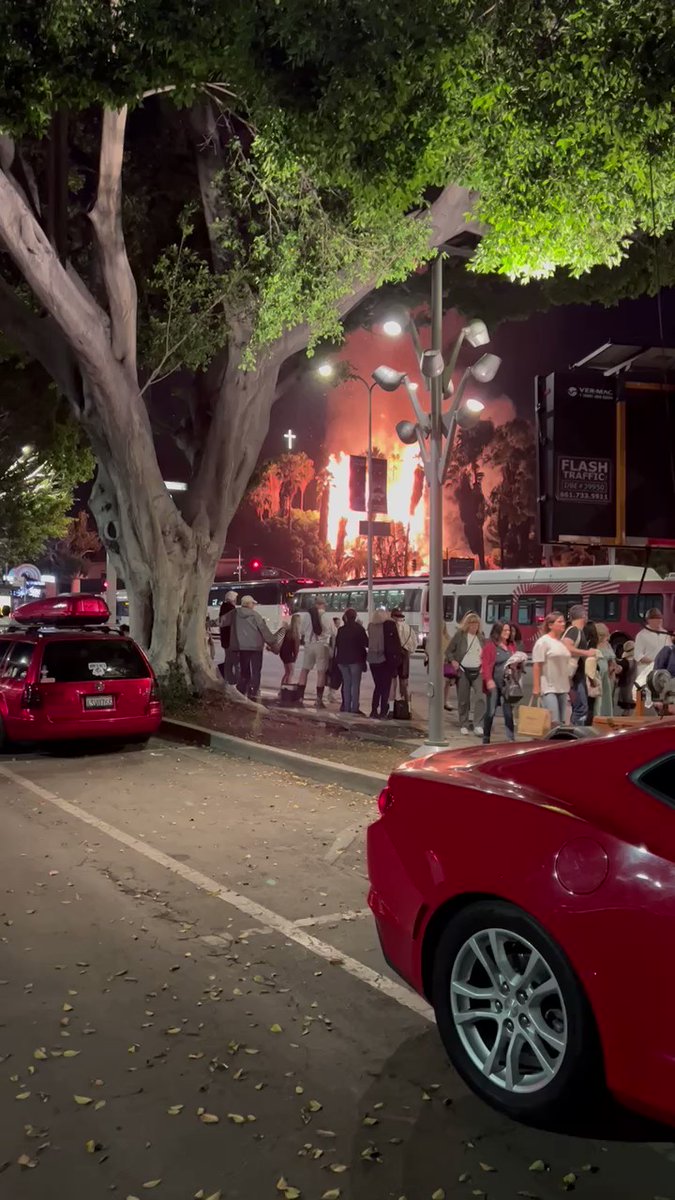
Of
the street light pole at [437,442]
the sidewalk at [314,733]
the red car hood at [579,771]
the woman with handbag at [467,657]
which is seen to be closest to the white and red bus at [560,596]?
the sidewalk at [314,733]

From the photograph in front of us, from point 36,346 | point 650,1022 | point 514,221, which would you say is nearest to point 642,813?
point 650,1022

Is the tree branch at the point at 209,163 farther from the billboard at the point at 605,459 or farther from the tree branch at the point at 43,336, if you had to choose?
the billboard at the point at 605,459

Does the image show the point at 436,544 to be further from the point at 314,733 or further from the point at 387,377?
the point at 314,733

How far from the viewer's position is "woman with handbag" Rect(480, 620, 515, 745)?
482 inches

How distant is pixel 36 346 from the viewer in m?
15.5

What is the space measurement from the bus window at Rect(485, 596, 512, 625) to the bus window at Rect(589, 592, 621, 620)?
309 centimetres

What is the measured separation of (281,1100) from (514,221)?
8.46 m

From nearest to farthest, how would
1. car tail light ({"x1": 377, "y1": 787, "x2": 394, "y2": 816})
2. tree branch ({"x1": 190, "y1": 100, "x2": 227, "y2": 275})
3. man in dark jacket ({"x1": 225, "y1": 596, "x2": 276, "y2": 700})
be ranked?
1. car tail light ({"x1": 377, "y1": 787, "x2": 394, "y2": 816})
2. tree branch ({"x1": 190, "y1": 100, "x2": 227, "y2": 275})
3. man in dark jacket ({"x1": 225, "y1": 596, "x2": 276, "y2": 700})

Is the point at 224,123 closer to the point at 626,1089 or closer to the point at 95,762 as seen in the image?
the point at 95,762

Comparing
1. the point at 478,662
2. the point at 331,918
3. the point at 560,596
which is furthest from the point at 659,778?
the point at 560,596

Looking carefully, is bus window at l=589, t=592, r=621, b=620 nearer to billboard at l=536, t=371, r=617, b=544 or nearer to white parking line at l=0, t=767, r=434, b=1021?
billboard at l=536, t=371, r=617, b=544

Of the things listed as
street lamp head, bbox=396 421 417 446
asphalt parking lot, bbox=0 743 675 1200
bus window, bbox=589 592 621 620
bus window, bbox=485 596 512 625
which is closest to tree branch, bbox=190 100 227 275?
street lamp head, bbox=396 421 417 446

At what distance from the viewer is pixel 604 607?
93.4 feet

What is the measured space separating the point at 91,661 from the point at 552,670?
540 centimetres
